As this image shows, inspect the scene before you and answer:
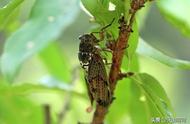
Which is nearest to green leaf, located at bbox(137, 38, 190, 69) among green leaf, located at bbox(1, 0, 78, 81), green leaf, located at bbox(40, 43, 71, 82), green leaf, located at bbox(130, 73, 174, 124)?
green leaf, located at bbox(130, 73, 174, 124)

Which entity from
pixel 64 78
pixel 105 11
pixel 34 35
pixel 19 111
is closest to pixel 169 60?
pixel 105 11

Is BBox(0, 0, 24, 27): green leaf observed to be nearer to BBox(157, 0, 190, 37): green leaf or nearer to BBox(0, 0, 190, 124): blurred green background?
BBox(0, 0, 190, 124): blurred green background

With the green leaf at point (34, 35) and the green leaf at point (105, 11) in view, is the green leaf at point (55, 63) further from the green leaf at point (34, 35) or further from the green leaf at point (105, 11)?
the green leaf at point (105, 11)

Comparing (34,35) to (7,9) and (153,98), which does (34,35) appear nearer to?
(7,9)

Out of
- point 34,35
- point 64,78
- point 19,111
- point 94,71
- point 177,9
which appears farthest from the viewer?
point 64,78

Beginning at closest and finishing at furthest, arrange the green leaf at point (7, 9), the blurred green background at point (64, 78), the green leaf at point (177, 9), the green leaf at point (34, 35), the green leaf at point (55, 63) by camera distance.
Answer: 1. the green leaf at point (177, 9)
2. the green leaf at point (7, 9)
3. the green leaf at point (34, 35)
4. the blurred green background at point (64, 78)
5. the green leaf at point (55, 63)

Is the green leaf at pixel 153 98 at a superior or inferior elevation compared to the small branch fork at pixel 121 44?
inferior

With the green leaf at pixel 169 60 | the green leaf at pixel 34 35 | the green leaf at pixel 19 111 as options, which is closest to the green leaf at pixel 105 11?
the green leaf at pixel 169 60
